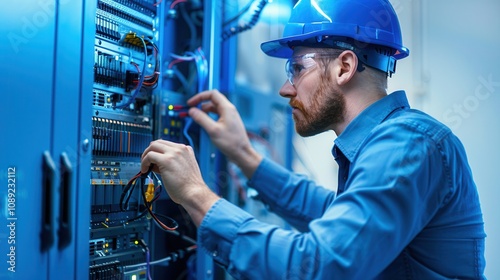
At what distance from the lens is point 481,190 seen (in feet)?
8.83

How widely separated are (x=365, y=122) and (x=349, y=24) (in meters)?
0.33

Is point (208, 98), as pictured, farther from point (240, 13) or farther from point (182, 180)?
point (182, 180)

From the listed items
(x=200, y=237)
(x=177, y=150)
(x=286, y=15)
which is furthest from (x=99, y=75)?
(x=286, y=15)

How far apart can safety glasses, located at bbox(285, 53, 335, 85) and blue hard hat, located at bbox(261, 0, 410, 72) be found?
0.14ft

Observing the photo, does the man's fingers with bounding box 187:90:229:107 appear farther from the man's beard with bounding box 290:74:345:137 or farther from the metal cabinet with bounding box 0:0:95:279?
the metal cabinet with bounding box 0:0:95:279

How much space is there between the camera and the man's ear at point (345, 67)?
1517 millimetres

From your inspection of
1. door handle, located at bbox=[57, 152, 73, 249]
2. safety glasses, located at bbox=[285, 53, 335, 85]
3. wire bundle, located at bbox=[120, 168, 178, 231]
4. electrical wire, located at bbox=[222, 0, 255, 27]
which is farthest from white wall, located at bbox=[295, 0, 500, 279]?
door handle, located at bbox=[57, 152, 73, 249]

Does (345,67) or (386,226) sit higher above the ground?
(345,67)

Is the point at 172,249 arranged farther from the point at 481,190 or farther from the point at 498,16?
the point at 498,16

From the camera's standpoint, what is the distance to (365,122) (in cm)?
152

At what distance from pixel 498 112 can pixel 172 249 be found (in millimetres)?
1947

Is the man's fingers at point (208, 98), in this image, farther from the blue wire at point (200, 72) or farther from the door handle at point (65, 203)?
the door handle at point (65, 203)

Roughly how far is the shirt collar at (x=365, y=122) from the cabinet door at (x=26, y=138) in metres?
0.90

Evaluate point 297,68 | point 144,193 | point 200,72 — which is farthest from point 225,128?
point 144,193
